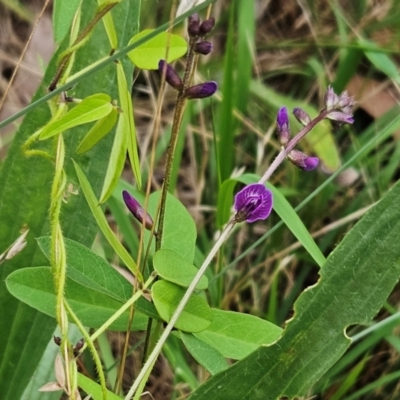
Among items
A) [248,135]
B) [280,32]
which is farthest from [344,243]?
[280,32]

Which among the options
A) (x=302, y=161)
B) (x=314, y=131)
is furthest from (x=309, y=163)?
(x=314, y=131)

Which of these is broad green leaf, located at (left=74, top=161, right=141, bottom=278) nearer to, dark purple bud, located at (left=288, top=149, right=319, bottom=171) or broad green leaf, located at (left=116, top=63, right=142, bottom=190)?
broad green leaf, located at (left=116, top=63, right=142, bottom=190)

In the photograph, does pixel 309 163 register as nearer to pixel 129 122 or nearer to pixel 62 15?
pixel 129 122

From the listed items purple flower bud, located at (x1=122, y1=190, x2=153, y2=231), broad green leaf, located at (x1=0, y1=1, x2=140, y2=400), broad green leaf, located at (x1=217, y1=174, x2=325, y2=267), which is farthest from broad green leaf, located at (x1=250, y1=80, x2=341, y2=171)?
purple flower bud, located at (x1=122, y1=190, x2=153, y2=231)

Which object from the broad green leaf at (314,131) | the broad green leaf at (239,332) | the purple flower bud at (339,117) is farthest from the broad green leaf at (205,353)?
the broad green leaf at (314,131)

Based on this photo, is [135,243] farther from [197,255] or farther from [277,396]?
[277,396]
